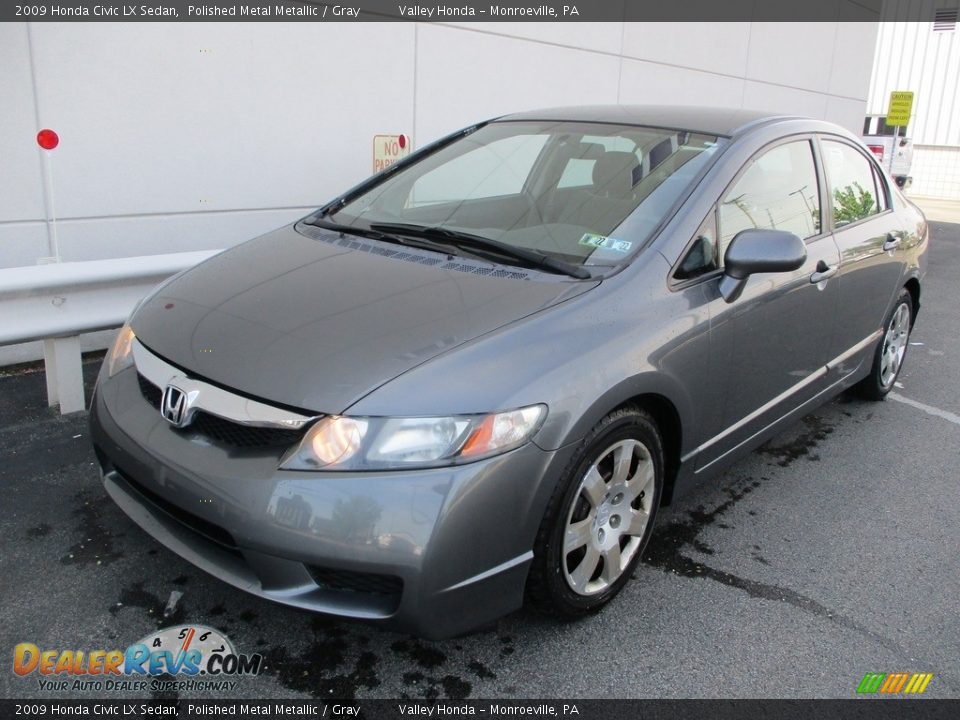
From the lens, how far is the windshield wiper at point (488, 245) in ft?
9.30

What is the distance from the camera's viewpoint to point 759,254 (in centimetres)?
293

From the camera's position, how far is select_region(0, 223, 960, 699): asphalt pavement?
2.45 meters

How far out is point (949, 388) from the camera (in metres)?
5.45

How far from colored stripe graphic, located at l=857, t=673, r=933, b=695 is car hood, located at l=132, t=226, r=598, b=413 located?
1502 mm

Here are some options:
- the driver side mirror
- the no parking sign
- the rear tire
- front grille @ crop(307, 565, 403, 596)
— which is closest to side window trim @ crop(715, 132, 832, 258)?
the driver side mirror

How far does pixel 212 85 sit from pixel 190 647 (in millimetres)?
4122

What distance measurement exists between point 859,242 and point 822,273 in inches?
22.4

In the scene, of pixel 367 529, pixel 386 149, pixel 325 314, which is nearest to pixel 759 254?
pixel 325 314

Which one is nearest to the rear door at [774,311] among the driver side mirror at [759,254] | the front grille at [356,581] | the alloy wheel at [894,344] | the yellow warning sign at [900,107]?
the driver side mirror at [759,254]

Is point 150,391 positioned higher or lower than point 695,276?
lower

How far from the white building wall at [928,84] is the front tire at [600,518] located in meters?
25.2

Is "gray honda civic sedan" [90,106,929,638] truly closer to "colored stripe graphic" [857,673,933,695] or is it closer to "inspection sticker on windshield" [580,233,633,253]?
"inspection sticker on windshield" [580,233,633,253]

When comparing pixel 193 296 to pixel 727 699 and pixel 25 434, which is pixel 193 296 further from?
pixel 727 699

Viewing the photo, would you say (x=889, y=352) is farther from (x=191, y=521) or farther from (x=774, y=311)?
(x=191, y=521)
